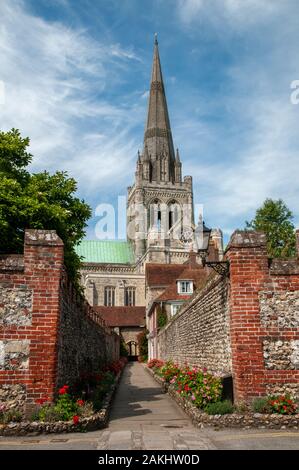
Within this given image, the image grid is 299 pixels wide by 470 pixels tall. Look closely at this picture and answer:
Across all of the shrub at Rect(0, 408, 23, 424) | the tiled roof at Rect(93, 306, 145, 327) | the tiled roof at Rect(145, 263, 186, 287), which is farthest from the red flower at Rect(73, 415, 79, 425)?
the tiled roof at Rect(93, 306, 145, 327)

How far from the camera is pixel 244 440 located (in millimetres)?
7160

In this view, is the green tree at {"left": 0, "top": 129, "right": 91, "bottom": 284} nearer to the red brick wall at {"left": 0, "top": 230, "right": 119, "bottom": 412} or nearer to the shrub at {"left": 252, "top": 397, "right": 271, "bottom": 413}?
the red brick wall at {"left": 0, "top": 230, "right": 119, "bottom": 412}

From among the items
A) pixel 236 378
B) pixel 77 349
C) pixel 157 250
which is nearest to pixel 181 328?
pixel 77 349

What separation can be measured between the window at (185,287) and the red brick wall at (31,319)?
86.3 feet

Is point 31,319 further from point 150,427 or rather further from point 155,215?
point 155,215

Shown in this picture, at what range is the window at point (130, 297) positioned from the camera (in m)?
71.5

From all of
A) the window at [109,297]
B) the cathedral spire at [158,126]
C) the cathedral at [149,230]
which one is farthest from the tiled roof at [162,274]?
the cathedral spire at [158,126]

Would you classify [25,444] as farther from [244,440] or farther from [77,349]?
[77,349]

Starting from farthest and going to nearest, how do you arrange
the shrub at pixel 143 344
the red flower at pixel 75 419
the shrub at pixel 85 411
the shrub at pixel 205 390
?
the shrub at pixel 143 344 → the shrub at pixel 205 390 → the shrub at pixel 85 411 → the red flower at pixel 75 419

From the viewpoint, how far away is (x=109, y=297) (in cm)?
7300

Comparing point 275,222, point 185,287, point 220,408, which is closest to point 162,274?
point 185,287

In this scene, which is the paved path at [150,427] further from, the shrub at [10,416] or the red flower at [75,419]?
the shrub at [10,416]

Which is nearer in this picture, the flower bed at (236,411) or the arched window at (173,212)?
the flower bed at (236,411)

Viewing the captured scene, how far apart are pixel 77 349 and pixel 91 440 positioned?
546 cm
